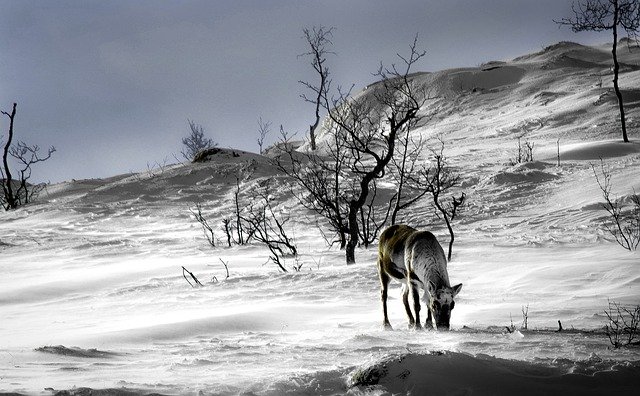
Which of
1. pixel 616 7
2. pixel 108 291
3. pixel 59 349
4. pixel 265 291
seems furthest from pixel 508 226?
pixel 616 7

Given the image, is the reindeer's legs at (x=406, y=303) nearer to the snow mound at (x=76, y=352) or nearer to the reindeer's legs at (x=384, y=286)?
the reindeer's legs at (x=384, y=286)

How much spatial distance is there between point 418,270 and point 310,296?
231cm

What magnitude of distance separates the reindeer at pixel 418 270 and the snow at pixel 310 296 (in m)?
0.23

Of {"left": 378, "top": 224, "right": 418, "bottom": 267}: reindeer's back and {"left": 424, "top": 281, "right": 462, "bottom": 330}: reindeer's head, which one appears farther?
{"left": 378, "top": 224, "right": 418, "bottom": 267}: reindeer's back

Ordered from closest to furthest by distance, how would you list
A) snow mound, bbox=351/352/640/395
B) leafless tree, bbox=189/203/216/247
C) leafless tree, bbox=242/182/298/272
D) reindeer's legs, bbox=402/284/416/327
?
snow mound, bbox=351/352/640/395 → reindeer's legs, bbox=402/284/416/327 → leafless tree, bbox=242/182/298/272 → leafless tree, bbox=189/203/216/247

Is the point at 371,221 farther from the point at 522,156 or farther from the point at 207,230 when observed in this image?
the point at 522,156

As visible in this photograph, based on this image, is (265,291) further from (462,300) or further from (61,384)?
(61,384)

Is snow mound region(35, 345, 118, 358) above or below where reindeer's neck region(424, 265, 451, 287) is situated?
below

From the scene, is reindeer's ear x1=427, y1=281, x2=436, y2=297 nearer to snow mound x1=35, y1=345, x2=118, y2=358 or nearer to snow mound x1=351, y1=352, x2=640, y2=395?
snow mound x1=351, y1=352, x2=640, y2=395

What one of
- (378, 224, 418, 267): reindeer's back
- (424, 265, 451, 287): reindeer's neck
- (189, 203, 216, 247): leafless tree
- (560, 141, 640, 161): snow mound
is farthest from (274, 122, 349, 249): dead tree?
(560, 141, 640, 161): snow mound

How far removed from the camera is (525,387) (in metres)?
2.92

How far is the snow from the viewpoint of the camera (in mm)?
3152

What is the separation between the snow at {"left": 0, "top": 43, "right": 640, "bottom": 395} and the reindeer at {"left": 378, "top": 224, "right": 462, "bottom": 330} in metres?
0.23

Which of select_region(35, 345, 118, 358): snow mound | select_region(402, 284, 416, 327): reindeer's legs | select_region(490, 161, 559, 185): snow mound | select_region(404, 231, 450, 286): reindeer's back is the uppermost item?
select_region(490, 161, 559, 185): snow mound
